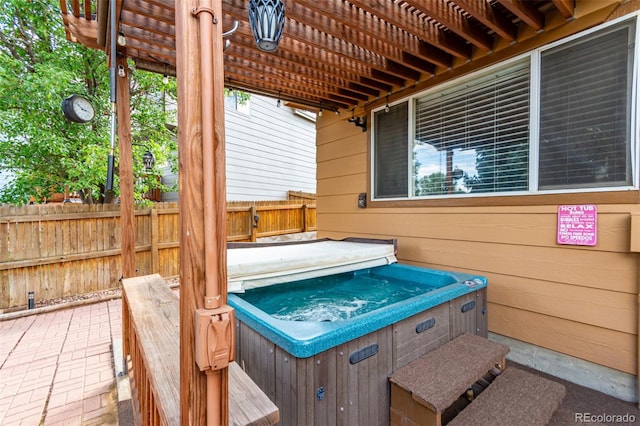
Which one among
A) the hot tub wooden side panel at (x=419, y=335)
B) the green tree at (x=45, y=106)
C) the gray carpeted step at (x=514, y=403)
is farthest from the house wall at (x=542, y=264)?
the green tree at (x=45, y=106)

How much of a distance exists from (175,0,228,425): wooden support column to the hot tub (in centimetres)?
75

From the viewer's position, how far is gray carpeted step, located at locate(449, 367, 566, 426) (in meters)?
1.60

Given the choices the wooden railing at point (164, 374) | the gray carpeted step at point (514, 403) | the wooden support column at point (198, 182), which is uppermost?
the wooden support column at point (198, 182)

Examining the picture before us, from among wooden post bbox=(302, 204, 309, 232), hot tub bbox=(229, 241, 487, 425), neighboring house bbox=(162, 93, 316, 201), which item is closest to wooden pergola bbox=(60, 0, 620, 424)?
hot tub bbox=(229, 241, 487, 425)

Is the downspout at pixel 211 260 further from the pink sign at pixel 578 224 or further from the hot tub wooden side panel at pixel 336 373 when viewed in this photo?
the pink sign at pixel 578 224

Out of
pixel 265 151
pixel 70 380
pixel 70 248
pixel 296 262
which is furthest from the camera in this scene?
pixel 265 151

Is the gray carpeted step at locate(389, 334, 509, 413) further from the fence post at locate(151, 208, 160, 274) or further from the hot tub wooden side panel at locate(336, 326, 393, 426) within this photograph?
the fence post at locate(151, 208, 160, 274)

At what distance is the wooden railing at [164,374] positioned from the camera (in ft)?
3.02

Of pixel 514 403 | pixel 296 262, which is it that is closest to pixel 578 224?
pixel 514 403

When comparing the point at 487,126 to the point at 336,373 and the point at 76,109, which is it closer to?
the point at 336,373

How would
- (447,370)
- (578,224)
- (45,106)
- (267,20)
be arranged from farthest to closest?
(45,106) → (578,224) → (447,370) → (267,20)

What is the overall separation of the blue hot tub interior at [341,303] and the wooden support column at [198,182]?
75 cm

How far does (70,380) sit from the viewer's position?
102 inches

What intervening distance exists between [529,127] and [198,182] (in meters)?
2.93
